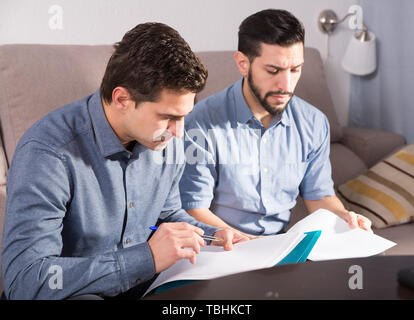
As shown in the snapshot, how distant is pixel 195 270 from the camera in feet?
2.12

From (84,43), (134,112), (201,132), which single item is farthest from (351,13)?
(134,112)

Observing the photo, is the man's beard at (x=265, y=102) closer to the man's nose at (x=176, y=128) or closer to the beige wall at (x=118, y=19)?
the beige wall at (x=118, y=19)

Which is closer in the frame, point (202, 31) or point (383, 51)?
point (202, 31)

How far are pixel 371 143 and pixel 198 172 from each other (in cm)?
73

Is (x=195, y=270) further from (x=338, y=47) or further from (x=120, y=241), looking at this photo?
(x=338, y=47)

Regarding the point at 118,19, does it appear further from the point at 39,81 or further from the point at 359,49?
the point at 359,49

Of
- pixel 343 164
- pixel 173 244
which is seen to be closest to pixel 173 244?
pixel 173 244

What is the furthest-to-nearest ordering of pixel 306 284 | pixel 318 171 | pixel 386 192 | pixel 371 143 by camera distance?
pixel 371 143, pixel 386 192, pixel 318 171, pixel 306 284

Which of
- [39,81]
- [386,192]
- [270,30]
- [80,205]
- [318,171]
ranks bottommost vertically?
[386,192]

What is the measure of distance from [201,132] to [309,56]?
1.69 ft

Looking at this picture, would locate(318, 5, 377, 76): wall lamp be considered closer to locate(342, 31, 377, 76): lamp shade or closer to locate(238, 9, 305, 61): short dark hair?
locate(342, 31, 377, 76): lamp shade

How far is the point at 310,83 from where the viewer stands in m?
1.50

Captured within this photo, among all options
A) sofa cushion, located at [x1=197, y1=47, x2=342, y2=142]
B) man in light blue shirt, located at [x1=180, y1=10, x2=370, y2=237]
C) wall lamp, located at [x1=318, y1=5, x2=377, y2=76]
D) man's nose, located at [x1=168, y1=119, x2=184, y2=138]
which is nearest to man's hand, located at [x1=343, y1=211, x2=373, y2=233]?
man in light blue shirt, located at [x1=180, y1=10, x2=370, y2=237]

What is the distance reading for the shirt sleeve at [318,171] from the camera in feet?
3.98
